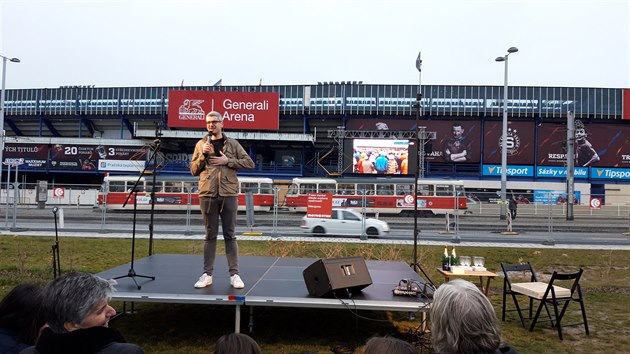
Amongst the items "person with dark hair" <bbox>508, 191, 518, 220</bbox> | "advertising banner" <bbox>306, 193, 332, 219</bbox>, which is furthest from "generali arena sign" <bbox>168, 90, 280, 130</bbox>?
"advertising banner" <bbox>306, 193, 332, 219</bbox>

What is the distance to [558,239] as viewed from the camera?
16219 millimetres

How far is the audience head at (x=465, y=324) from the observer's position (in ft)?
7.40

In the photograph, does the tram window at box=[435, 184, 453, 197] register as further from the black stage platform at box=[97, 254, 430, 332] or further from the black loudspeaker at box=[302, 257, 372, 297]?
the black loudspeaker at box=[302, 257, 372, 297]

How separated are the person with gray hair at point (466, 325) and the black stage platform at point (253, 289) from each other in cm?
253

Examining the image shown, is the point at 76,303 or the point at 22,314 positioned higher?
the point at 76,303

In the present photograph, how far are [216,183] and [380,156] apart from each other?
131ft

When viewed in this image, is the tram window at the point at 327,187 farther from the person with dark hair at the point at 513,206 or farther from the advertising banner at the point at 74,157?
the advertising banner at the point at 74,157

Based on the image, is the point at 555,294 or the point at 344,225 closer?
the point at 555,294

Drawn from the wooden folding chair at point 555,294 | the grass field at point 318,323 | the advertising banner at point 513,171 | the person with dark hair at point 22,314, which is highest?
the advertising banner at point 513,171

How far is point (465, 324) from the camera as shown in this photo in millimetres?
2268

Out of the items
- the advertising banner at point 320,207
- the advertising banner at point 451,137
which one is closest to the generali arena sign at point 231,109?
the advertising banner at point 451,137

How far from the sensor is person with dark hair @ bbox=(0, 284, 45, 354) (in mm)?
2639

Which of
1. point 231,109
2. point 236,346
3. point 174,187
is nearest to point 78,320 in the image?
point 236,346

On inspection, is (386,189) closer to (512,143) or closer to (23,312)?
(512,143)
